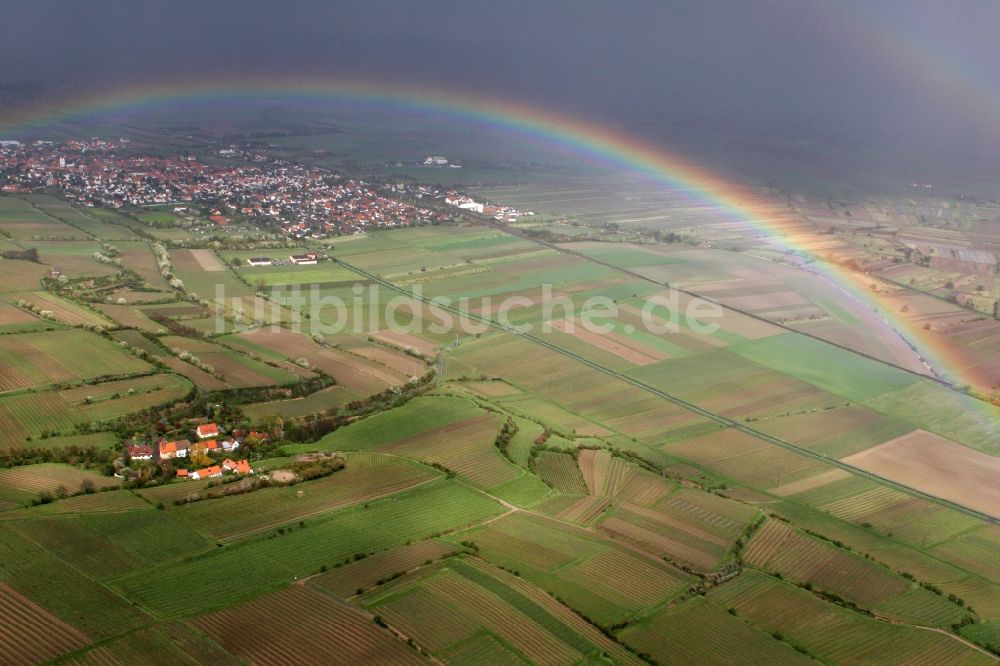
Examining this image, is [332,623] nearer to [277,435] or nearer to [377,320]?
[277,435]

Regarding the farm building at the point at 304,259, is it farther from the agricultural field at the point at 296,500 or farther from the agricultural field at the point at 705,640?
the agricultural field at the point at 705,640

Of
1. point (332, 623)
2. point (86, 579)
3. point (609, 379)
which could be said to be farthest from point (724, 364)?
point (86, 579)

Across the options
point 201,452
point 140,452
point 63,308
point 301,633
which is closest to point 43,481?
point 140,452

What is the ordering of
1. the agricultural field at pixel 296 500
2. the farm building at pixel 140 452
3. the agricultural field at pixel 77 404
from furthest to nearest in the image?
the agricultural field at pixel 77 404 → the farm building at pixel 140 452 → the agricultural field at pixel 296 500

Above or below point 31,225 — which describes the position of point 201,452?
below

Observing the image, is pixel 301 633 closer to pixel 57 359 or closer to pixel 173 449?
pixel 173 449

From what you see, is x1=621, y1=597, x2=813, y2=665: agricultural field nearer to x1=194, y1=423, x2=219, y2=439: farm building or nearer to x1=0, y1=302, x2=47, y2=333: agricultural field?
x1=194, y1=423, x2=219, y2=439: farm building

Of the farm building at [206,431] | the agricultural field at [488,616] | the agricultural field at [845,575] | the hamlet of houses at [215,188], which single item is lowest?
the agricultural field at [845,575]

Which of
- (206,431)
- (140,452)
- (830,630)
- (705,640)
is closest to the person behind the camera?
(705,640)

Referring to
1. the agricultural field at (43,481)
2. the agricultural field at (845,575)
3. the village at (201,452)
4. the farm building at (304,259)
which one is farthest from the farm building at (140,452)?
the farm building at (304,259)
